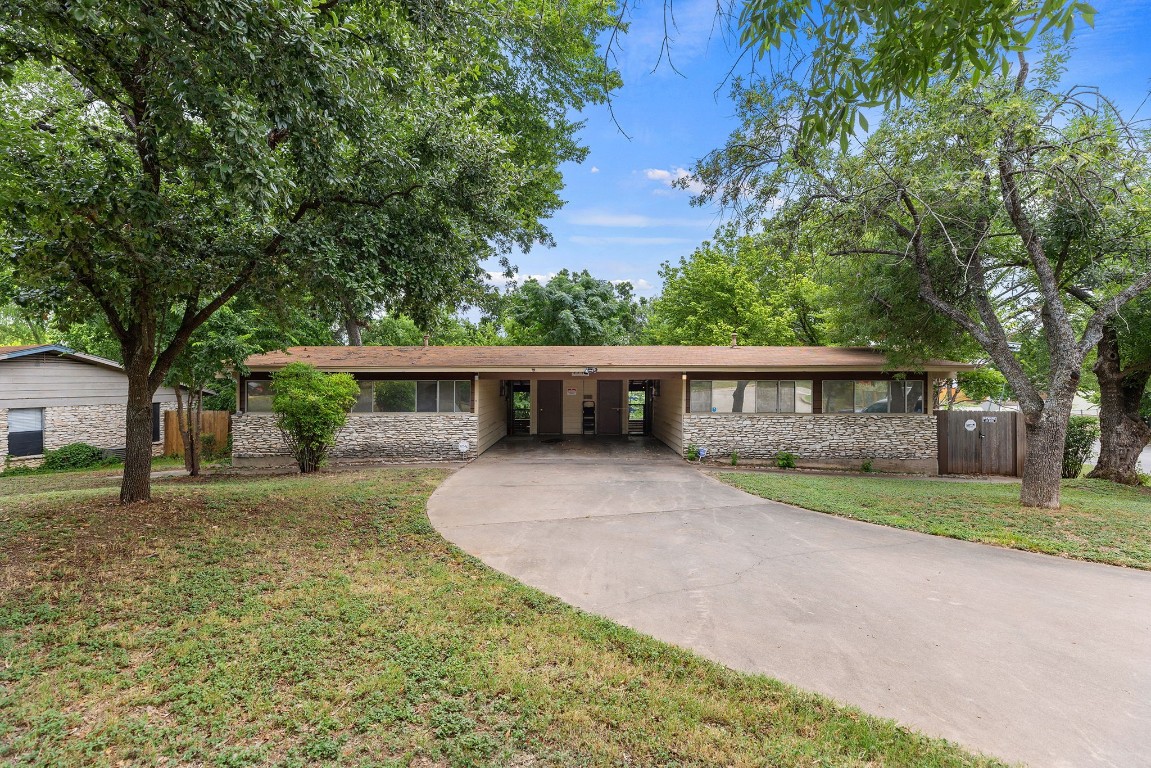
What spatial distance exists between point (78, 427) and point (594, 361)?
14.7 m

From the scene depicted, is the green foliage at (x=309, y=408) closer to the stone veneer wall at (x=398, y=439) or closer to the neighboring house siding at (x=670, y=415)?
the stone veneer wall at (x=398, y=439)

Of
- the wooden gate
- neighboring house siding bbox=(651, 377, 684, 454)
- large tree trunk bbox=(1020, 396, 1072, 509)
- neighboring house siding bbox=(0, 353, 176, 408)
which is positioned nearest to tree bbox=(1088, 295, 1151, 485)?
the wooden gate

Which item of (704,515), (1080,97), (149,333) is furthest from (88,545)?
(1080,97)

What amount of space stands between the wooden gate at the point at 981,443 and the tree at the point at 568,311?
13236 millimetres

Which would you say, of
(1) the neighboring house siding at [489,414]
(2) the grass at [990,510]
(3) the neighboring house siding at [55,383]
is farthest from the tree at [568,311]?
(3) the neighboring house siding at [55,383]

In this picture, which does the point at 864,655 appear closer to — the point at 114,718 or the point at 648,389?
the point at 114,718

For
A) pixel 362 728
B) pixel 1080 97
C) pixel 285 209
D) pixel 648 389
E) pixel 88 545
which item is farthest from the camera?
pixel 648 389

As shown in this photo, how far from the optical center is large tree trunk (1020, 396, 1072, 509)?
7582 millimetres

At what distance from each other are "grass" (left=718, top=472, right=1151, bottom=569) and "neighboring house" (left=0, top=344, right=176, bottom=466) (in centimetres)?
1433

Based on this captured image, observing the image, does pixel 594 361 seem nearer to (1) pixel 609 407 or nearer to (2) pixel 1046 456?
(1) pixel 609 407

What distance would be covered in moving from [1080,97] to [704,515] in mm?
7662

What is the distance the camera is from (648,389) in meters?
17.4

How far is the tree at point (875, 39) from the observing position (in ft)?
7.25

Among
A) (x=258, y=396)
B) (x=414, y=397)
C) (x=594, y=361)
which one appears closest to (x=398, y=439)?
(x=414, y=397)
